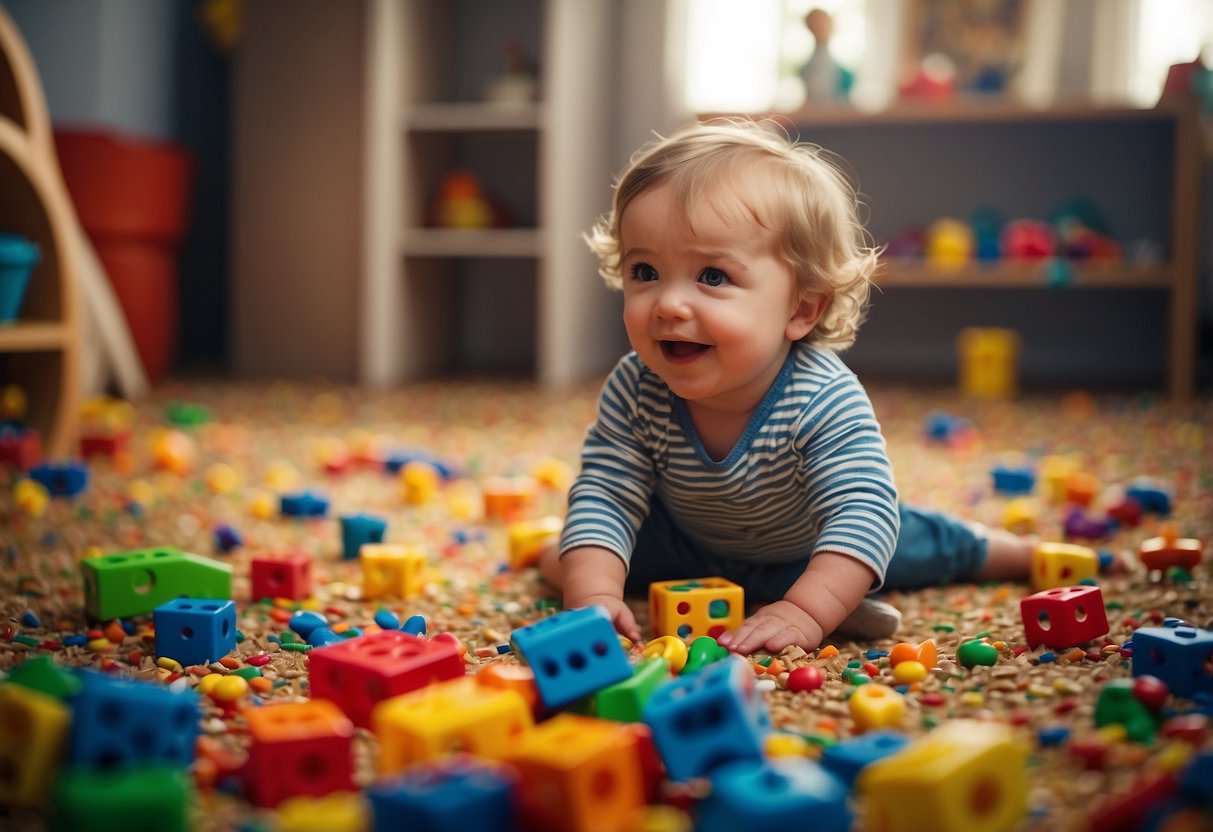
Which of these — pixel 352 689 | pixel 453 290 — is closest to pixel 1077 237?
pixel 453 290

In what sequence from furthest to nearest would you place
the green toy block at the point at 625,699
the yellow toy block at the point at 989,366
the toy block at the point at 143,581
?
the yellow toy block at the point at 989,366 < the toy block at the point at 143,581 < the green toy block at the point at 625,699

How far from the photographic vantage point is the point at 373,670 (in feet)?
2.78

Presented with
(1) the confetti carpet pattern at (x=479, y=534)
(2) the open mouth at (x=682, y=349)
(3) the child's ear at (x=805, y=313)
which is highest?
(3) the child's ear at (x=805, y=313)

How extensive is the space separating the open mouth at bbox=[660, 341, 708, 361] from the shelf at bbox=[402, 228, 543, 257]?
2.08 meters

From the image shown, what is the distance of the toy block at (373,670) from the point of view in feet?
2.79

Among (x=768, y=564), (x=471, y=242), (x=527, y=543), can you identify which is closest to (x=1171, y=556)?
(x=768, y=564)

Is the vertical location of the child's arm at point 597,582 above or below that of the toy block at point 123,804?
below

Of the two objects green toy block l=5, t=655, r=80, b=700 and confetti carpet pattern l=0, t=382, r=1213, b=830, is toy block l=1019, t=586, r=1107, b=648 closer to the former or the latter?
confetti carpet pattern l=0, t=382, r=1213, b=830

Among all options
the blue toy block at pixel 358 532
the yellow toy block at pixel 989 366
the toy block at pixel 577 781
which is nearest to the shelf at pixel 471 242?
the yellow toy block at pixel 989 366

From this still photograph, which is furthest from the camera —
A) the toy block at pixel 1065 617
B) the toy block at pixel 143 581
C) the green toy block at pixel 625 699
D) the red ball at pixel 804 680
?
the toy block at pixel 143 581

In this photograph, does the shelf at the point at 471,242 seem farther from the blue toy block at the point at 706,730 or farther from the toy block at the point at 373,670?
the blue toy block at the point at 706,730

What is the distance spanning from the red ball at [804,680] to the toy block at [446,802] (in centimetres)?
33

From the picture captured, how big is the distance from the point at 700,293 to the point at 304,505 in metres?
0.84

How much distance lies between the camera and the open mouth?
110 cm
